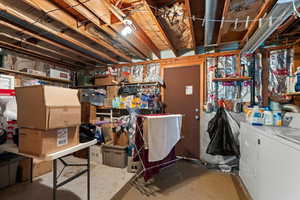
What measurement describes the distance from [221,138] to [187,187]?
106 centimetres

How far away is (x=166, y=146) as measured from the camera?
6.45 ft

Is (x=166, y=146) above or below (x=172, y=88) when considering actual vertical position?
below

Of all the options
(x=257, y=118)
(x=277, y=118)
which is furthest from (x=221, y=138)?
(x=277, y=118)

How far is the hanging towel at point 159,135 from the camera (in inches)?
69.0

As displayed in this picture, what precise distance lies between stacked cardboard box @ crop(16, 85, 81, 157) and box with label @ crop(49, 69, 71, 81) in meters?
2.56

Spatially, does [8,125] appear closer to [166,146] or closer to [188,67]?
[166,146]

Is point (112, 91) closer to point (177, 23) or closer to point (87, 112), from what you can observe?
point (87, 112)

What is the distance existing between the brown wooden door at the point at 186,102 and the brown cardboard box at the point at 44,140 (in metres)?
2.38

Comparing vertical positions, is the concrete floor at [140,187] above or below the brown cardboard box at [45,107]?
below

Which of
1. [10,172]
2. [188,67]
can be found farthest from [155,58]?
[10,172]

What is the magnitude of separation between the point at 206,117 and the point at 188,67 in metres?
1.20

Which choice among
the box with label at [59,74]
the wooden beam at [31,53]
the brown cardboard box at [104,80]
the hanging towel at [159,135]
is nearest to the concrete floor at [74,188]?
the hanging towel at [159,135]

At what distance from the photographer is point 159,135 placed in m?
1.85

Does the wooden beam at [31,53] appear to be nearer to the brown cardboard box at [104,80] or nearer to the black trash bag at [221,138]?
the brown cardboard box at [104,80]
